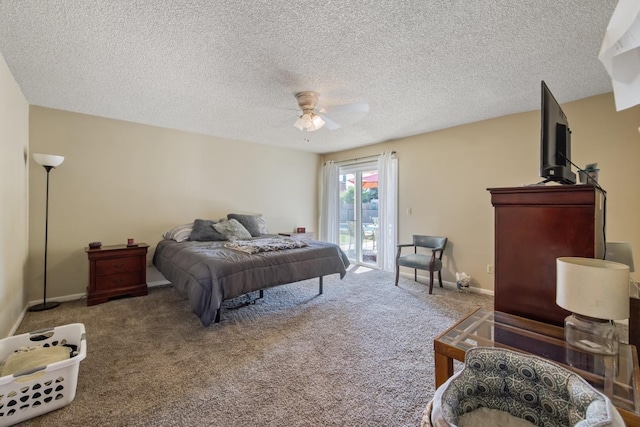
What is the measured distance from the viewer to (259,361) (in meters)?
2.06

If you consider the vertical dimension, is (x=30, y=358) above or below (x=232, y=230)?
below

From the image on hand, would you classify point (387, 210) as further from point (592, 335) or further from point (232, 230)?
point (592, 335)

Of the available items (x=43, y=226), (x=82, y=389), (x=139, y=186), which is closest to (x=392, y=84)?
(x=82, y=389)

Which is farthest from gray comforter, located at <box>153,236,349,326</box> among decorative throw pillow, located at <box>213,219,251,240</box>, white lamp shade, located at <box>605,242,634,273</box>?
white lamp shade, located at <box>605,242,634,273</box>

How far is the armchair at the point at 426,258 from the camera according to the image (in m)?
3.65

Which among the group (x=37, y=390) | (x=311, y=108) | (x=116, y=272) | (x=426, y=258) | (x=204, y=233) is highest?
(x=311, y=108)

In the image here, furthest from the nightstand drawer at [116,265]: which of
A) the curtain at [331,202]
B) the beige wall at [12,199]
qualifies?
the curtain at [331,202]

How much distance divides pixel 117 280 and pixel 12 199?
4.37ft

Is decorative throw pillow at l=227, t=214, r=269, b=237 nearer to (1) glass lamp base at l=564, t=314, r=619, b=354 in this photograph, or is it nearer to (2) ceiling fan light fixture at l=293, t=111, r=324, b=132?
(2) ceiling fan light fixture at l=293, t=111, r=324, b=132

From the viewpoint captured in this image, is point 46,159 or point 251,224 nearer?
point 46,159

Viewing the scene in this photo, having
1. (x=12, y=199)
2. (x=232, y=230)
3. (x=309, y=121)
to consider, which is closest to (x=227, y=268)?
(x=232, y=230)

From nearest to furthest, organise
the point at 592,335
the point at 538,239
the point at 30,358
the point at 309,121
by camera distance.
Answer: the point at 592,335 → the point at 538,239 → the point at 30,358 → the point at 309,121

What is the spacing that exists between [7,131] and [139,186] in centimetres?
160

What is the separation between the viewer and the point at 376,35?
191cm
